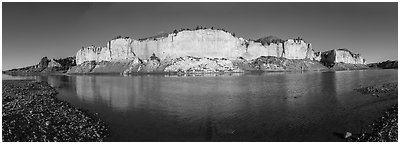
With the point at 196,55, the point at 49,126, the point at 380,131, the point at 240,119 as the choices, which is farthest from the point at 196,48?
the point at 380,131

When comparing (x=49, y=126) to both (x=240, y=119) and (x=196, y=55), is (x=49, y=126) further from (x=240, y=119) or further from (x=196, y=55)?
(x=196, y=55)

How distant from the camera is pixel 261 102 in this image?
23828mm

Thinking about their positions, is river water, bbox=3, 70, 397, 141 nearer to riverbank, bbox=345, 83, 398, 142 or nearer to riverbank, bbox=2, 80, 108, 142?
riverbank, bbox=345, 83, 398, 142

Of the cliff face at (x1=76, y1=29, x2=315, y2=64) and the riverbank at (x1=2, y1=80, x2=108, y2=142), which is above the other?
the cliff face at (x1=76, y1=29, x2=315, y2=64)

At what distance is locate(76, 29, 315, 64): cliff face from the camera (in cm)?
14688

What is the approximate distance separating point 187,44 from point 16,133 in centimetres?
13468

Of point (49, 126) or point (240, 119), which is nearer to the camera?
point (49, 126)

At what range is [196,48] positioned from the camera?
478ft

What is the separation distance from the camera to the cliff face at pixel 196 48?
482 ft

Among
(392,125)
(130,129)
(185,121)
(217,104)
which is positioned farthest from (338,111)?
(130,129)

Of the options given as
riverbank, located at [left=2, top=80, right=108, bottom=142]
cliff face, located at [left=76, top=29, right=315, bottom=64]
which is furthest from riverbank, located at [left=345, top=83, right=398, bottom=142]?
cliff face, located at [left=76, top=29, right=315, bottom=64]

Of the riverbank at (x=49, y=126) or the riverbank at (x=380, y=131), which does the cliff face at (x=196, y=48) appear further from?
the riverbank at (x=380, y=131)

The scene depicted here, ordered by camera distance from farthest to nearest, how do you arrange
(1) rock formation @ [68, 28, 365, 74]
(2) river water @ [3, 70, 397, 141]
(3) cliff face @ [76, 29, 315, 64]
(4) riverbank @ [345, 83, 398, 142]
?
(3) cliff face @ [76, 29, 315, 64]
(1) rock formation @ [68, 28, 365, 74]
(2) river water @ [3, 70, 397, 141]
(4) riverbank @ [345, 83, 398, 142]

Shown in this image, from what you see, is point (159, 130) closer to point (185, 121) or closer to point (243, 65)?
point (185, 121)
